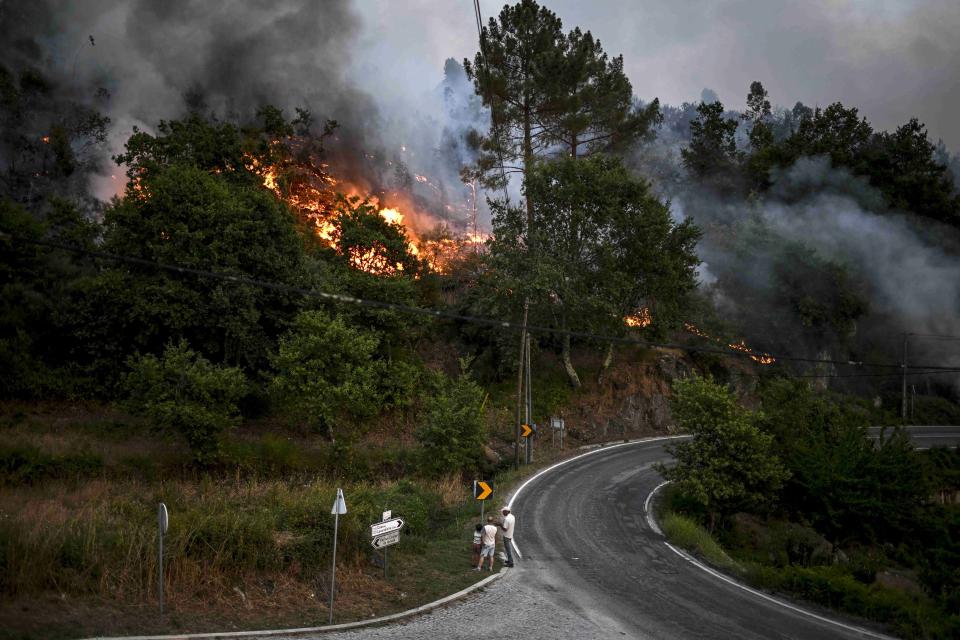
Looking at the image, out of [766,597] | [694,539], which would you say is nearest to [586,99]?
[694,539]

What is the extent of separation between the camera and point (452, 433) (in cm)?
2619

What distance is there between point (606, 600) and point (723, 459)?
31.7 feet

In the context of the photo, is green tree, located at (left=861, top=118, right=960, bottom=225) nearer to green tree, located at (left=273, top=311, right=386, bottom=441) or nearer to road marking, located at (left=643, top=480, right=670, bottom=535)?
road marking, located at (left=643, top=480, right=670, bottom=535)

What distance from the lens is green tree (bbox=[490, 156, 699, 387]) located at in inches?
1484

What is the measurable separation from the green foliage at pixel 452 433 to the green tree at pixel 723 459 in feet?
28.2

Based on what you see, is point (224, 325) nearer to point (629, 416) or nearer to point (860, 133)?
point (629, 416)

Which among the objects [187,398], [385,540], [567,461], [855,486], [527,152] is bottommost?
[567,461]

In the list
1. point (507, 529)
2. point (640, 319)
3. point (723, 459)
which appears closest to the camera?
point (507, 529)

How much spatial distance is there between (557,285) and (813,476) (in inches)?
706

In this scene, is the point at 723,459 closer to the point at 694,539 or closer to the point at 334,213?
the point at 694,539

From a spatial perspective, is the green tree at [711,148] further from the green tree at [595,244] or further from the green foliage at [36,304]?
the green foliage at [36,304]

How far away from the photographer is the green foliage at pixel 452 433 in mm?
26141

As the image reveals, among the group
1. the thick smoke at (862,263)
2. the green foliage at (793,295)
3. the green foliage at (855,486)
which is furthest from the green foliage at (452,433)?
the green foliage at (793,295)

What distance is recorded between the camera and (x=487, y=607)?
12.8 m
